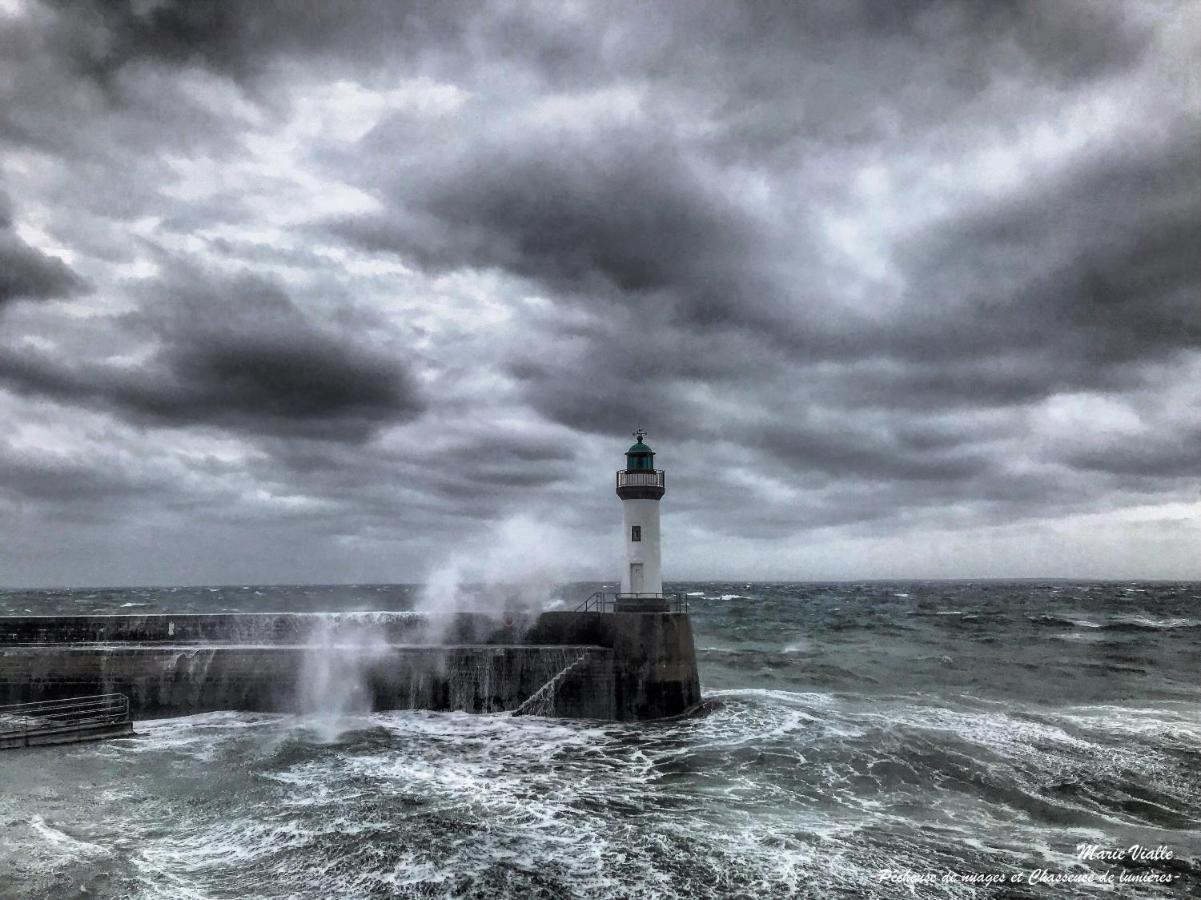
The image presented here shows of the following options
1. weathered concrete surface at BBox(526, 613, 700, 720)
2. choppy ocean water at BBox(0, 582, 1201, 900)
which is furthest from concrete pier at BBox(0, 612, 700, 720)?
choppy ocean water at BBox(0, 582, 1201, 900)

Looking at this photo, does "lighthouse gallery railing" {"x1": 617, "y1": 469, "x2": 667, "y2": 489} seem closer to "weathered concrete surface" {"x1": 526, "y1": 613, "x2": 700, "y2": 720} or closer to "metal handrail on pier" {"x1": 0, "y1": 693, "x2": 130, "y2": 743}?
"weathered concrete surface" {"x1": 526, "y1": 613, "x2": 700, "y2": 720}

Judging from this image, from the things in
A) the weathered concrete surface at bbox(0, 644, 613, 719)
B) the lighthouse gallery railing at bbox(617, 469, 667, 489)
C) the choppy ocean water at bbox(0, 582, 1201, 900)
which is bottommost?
the choppy ocean water at bbox(0, 582, 1201, 900)

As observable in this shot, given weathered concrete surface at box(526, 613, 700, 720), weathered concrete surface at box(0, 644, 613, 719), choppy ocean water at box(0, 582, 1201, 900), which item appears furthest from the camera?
weathered concrete surface at box(0, 644, 613, 719)

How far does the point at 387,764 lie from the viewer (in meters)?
14.1

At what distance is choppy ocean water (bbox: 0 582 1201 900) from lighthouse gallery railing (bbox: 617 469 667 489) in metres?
5.88

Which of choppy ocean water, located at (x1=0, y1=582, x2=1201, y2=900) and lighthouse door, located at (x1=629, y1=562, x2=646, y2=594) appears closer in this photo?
choppy ocean water, located at (x1=0, y1=582, x2=1201, y2=900)

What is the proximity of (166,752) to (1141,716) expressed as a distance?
2329 centimetres

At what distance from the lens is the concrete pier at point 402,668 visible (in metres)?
17.8

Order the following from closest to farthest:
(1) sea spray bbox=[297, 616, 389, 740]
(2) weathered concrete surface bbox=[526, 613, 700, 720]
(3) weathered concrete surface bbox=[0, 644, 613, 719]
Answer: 1. (2) weathered concrete surface bbox=[526, 613, 700, 720]
2. (3) weathered concrete surface bbox=[0, 644, 613, 719]
3. (1) sea spray bbox=[297, 616, 389, 740]

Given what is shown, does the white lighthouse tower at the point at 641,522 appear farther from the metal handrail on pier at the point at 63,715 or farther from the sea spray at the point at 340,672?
the metal handrail on pier at the point at 63,715

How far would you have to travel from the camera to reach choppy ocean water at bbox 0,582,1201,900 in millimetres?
9062

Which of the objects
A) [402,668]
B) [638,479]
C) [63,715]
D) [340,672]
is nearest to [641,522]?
[638,479]

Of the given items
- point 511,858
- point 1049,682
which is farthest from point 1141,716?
point 511,858

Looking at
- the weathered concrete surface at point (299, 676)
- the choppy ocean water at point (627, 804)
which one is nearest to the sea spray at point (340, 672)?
the weathered concrete surface at point (299, 676)
